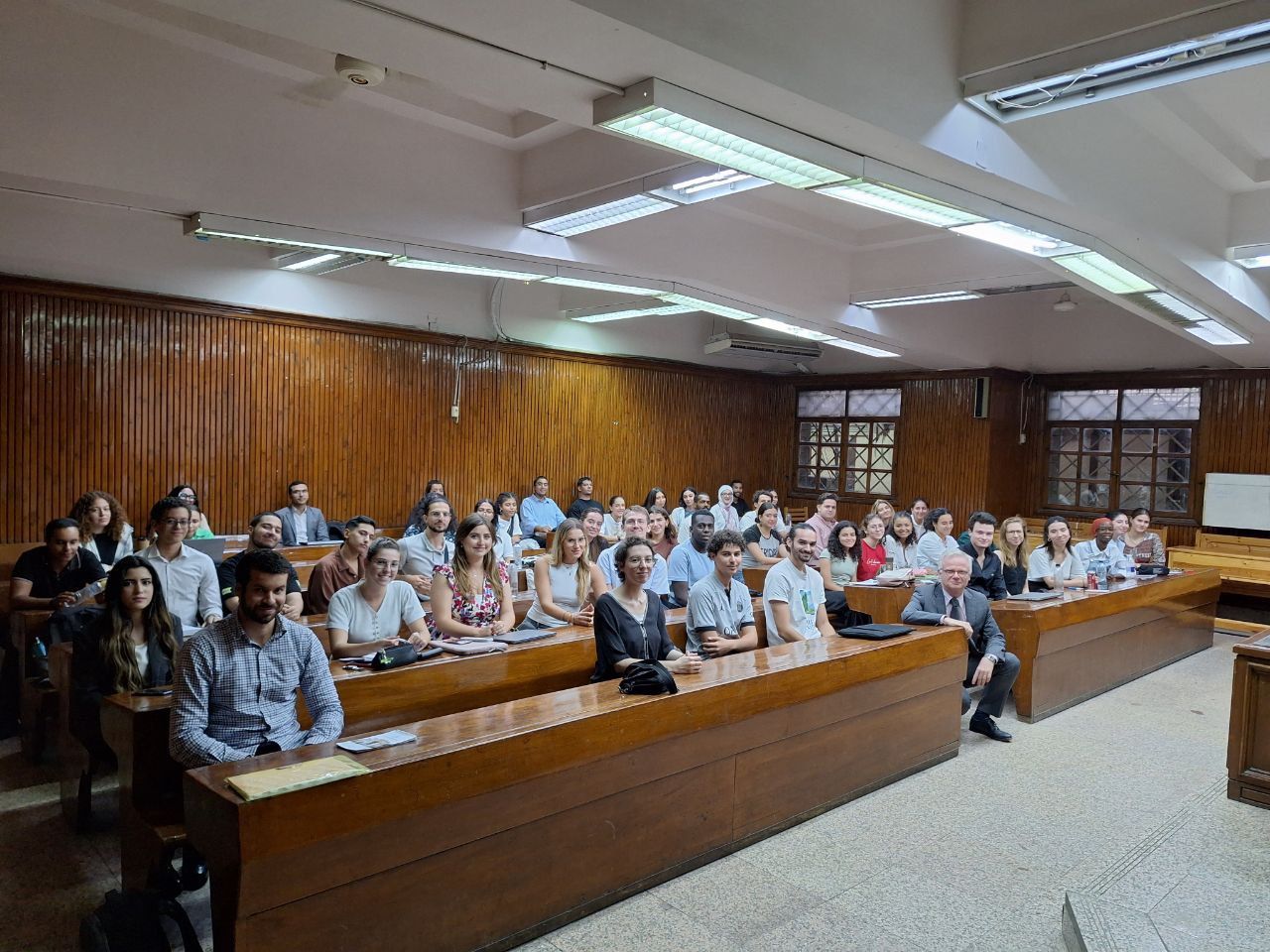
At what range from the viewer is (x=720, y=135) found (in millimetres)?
3344

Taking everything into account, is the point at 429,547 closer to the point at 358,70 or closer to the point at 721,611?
the point at 721,611

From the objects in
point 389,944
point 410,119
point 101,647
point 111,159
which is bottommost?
point 389,944

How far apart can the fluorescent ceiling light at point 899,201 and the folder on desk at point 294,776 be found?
9.95ft

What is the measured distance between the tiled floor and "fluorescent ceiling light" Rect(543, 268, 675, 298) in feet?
13.8

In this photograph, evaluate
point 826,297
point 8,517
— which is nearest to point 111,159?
point 8,517

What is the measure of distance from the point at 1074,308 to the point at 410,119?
874cm

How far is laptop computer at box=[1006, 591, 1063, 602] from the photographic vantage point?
6.09 m

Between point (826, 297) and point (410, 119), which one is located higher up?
point (410, 119)

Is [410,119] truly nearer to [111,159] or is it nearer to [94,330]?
[111,159]

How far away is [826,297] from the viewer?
8430mm

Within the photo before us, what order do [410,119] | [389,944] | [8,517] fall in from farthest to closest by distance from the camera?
[8,517] < [410,119] < [389,944]

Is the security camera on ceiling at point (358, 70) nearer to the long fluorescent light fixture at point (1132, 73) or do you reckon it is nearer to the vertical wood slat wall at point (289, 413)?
the long fluorescent light fixture at point (1132, 73)

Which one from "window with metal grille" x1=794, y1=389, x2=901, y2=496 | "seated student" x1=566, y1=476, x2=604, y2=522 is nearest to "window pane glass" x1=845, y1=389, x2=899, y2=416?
"window with metal grille" x1=794, y1=389, x2=901, y2=496

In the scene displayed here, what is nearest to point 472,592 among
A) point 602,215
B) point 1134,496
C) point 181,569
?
point 181,569
